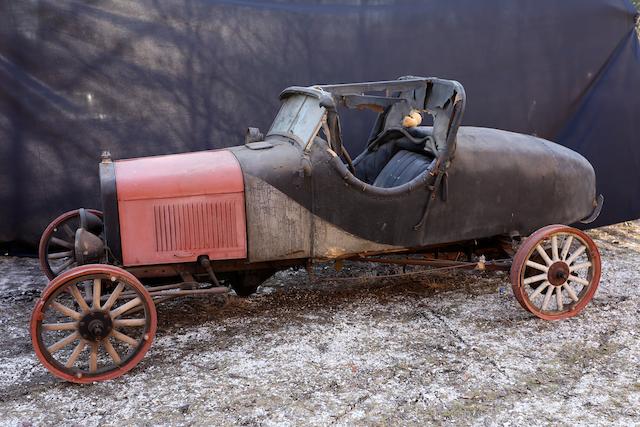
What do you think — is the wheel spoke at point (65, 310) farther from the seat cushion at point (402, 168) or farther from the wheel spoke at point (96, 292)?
the seat cushion at point (402, 168)

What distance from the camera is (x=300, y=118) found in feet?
14.7

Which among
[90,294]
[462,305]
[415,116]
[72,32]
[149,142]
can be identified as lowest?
[462,305]

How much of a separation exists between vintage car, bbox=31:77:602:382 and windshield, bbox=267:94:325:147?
12mm

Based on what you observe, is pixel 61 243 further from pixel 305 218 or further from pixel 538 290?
pixel 538 290

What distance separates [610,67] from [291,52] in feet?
11.0

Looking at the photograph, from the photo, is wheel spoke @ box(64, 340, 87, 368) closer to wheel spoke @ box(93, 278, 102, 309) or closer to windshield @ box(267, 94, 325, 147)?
wheel spoke @ box(93, 278, 102, 309)

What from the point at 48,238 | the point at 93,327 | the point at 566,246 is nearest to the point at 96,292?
the point at 93,327

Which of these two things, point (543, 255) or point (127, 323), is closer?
point (127, 323)

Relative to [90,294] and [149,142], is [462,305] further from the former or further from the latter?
[149,142]

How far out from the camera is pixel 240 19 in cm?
587

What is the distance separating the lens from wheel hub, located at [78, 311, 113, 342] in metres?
3.57

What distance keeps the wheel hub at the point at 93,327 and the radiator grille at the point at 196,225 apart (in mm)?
582

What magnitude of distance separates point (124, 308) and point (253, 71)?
122 inches

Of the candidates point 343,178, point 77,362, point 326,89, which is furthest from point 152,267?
point 326,89
